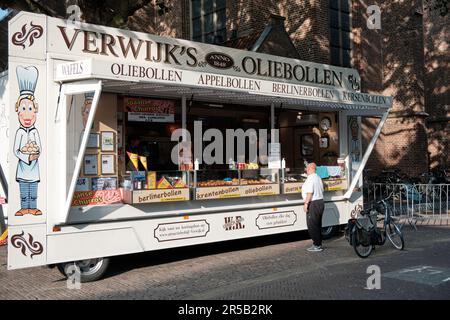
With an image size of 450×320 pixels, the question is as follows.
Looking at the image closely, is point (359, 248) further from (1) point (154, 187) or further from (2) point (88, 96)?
(2) point (88, 96)

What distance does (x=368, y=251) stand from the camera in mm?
8445

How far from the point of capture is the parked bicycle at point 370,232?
8391mm

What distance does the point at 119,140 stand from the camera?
26.5 ft

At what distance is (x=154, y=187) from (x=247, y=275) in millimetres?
2006

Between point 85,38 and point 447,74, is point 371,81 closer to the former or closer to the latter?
point 447,74

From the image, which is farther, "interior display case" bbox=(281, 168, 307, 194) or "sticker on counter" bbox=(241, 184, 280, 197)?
"interior display case" bbox=(281, 168, 307, 194)

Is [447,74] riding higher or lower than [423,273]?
higher

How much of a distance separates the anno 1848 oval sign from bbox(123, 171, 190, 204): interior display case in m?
2.00

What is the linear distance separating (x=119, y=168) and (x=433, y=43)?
2340 cm

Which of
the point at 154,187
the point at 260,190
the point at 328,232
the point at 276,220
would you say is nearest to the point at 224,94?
the point at 260,190

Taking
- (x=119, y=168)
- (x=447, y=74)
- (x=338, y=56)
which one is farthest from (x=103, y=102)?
(x=447, y=74)

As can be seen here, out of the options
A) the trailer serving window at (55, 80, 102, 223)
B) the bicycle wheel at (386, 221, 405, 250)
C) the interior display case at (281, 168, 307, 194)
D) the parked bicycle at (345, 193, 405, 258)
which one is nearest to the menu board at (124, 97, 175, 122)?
the trailer serving window at (55, 80, 102, 223)

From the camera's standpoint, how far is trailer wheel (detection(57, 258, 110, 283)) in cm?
686

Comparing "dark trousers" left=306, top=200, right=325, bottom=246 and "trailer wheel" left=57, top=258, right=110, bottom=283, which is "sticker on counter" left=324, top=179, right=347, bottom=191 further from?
"trailer wheel" left=57, top=258, right=110, bottom=283
